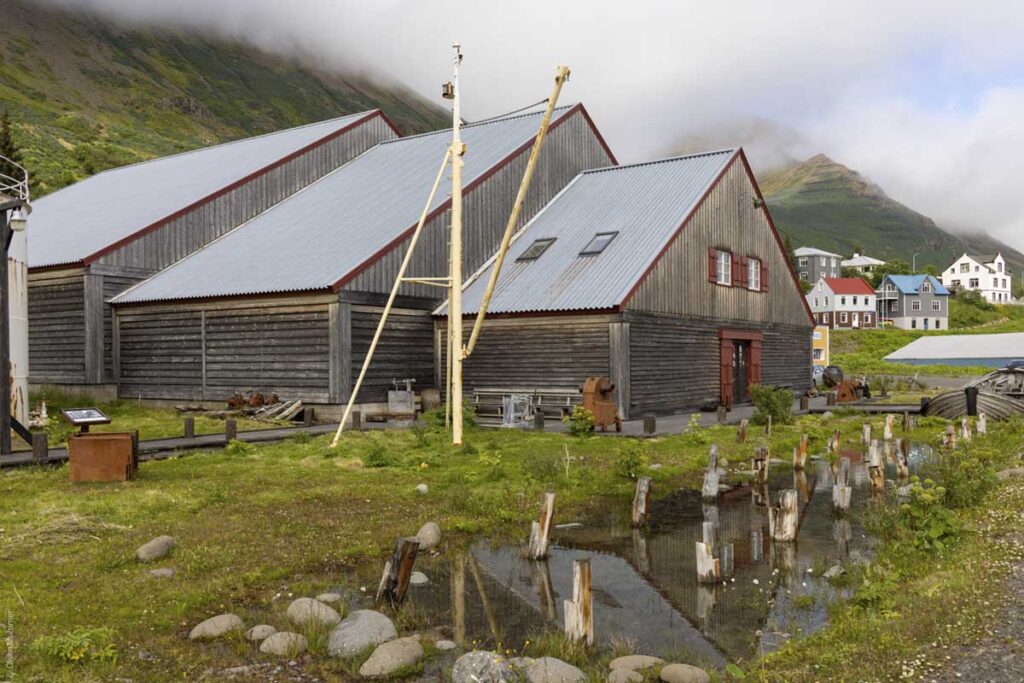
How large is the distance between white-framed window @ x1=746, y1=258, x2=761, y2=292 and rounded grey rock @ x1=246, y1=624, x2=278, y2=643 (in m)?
30.7

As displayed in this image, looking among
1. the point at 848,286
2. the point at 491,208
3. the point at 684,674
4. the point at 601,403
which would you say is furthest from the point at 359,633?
the point at 848,286

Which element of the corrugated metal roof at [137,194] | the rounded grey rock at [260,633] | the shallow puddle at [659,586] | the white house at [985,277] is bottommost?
the shallow puddle at [659,586]

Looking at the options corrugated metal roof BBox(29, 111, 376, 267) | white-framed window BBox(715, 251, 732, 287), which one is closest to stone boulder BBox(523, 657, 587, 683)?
white-framed window BBox(715, 251, 732, 287)

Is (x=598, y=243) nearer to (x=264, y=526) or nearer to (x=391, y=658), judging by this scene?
(x=264, y=526)

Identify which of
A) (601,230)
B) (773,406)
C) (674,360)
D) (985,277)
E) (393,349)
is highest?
(985,277)

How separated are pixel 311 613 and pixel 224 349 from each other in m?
21.7

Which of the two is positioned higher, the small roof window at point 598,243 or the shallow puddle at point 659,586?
the small roof window at point 598,243

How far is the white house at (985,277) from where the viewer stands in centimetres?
15362

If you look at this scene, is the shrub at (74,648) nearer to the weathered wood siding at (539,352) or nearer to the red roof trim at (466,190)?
the red roof trim at (466,190)

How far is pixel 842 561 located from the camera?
11.9 m

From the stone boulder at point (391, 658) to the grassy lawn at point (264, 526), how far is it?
0.89ft

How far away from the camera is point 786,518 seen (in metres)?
13.0

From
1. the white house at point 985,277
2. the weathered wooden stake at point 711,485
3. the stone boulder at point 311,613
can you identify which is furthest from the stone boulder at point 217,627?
the white house at point 985,277

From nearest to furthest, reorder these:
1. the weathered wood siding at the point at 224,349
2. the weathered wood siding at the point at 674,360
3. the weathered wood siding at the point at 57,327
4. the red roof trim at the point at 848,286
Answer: the weathered wood siding at the point at 224,349
the weathered wood siding at the point at 674,360
the weathered wood siding at the point at 57,327
the red roof trim at the point at 848,286
